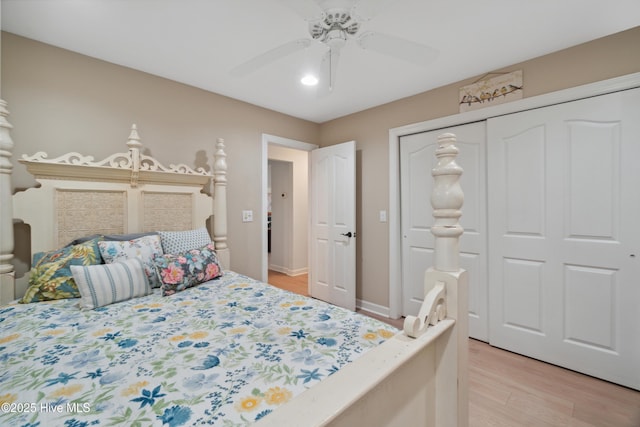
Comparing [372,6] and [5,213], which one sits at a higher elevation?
[372,6]

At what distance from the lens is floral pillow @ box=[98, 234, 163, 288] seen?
1.73 meters

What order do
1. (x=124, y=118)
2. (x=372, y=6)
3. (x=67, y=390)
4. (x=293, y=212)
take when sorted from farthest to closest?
1. (x=293, y=212)
2. (x=124, y=118)
3. (x=372, y=6)
4. (x=67, y=390)

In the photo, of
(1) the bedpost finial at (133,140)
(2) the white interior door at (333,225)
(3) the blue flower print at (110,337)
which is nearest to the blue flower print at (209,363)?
(3) the blue flower print at (110,337)

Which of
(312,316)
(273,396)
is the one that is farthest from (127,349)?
(312,316)

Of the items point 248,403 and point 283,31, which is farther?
point 283,31

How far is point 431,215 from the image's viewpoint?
2.77 m

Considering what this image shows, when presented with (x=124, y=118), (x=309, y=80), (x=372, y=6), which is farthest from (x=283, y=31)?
(x=124, y=118)

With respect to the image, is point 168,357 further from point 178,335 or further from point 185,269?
point 185,269

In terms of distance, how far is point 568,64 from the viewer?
202 cm

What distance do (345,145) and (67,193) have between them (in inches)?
99.1

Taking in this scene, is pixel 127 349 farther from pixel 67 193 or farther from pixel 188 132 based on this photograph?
pixel 188 132

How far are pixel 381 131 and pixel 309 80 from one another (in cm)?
107

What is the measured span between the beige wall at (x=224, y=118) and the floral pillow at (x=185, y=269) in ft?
2.91

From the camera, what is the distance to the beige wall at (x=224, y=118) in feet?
6.11
